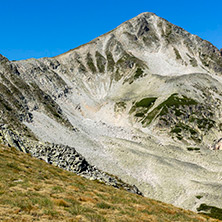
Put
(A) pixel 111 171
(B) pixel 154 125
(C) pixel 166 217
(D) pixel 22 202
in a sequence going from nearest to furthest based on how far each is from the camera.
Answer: (D) pixel 22 202, (C) pixel 166 217, (A) pixel 111 171, (B) pixel 154 125

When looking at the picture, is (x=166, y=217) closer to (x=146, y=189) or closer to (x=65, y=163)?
(x=65, y=163)

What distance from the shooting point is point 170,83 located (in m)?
168

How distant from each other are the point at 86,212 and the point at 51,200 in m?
2.57

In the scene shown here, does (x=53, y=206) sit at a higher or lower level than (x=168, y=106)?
lower

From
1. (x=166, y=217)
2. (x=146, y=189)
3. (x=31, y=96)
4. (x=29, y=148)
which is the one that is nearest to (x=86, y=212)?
(x=166, y=217)

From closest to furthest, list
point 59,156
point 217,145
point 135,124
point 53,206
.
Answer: point 53,206 < point 59,156 < point 217,145 < point 135,124

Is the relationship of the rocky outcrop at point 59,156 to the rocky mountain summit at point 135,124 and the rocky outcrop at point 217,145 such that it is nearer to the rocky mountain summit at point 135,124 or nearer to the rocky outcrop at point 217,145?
the rocky mountain summit at point 135,124

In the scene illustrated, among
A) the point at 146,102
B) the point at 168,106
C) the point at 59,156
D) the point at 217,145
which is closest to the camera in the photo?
the point at 59,156

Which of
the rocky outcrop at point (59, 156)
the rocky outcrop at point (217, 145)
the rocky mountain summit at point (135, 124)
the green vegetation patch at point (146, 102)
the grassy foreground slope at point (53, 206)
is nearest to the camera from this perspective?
the grassy foreground slope at point (53, 206)

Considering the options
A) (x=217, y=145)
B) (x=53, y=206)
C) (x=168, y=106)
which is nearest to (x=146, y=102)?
(x=168, y=106)

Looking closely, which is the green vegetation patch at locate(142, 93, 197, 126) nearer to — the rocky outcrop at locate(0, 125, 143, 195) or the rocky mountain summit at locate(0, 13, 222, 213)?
the rocky mountain summit at locate(0, 13, 222, 213)

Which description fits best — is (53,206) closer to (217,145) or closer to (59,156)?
(59,156)

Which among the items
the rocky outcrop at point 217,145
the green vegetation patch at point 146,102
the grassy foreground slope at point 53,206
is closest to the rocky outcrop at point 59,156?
the grassy foreground slope at point 53,206

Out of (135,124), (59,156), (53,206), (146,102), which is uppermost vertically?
(146,102)
